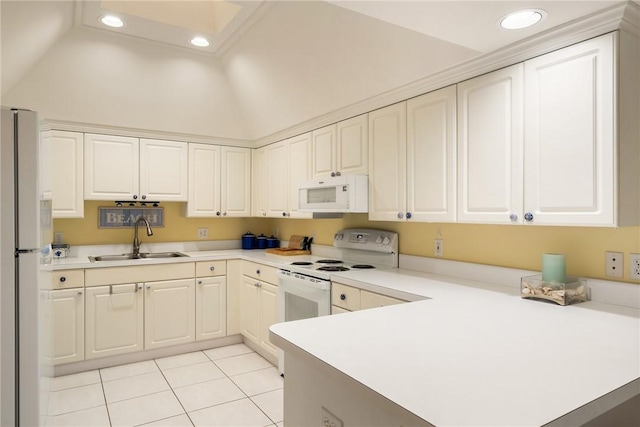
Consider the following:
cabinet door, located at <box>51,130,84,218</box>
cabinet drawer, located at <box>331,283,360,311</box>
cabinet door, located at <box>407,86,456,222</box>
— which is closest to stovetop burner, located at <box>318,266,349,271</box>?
cabinet drawer, located at <box>331,283,360,311</box>

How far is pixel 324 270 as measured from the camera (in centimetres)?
297

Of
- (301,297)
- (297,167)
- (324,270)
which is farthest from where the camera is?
(297,167)

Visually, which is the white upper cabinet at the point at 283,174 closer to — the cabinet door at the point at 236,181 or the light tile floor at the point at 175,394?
the cabinet door at the point at 236,181

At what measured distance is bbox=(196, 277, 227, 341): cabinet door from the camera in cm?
392

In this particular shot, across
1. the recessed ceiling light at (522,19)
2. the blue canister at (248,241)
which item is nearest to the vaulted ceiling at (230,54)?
the recessed ceiling light at (522,19)

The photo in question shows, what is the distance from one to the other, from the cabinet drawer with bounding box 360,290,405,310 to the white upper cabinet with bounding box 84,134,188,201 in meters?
2.53

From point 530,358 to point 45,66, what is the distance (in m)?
3.78

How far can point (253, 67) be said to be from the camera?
3.45 meters

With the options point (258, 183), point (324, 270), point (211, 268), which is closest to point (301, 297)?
point (324, 270)

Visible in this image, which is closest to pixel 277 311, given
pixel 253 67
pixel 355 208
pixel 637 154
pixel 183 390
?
pixel 183 390

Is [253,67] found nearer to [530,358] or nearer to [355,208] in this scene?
[355,208]

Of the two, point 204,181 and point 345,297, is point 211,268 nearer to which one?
point 204,181

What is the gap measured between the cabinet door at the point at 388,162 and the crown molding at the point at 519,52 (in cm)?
10

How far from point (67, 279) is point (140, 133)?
1.54 metres
